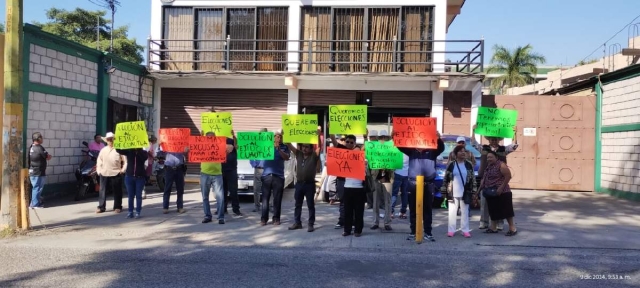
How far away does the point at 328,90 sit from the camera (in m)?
17.4

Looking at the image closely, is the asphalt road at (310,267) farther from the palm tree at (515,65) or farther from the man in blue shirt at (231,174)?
the palm tree at (515,65)

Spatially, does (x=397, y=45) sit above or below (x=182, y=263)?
above

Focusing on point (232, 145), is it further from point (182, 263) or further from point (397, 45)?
point (397, 45)

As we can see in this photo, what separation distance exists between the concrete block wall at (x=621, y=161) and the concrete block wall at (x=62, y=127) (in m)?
15.3

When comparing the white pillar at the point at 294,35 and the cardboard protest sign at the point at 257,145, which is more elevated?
the white pillar at the point at 294,35

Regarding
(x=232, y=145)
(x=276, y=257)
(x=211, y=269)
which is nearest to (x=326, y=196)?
→ (x=232, y=145)

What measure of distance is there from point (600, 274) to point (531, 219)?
4186 millimetres

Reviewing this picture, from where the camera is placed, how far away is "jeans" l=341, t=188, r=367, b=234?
8.13 meters

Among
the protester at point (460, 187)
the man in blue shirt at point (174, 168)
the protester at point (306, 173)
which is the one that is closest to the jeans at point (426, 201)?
the protester at point (460, 187)

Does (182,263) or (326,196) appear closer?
(182,263)

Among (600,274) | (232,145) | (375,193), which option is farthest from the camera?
(232,145)

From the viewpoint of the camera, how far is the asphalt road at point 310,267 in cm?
572

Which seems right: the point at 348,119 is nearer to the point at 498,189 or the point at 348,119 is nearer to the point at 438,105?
the point at 498,189

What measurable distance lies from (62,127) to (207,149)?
18.3 ft
